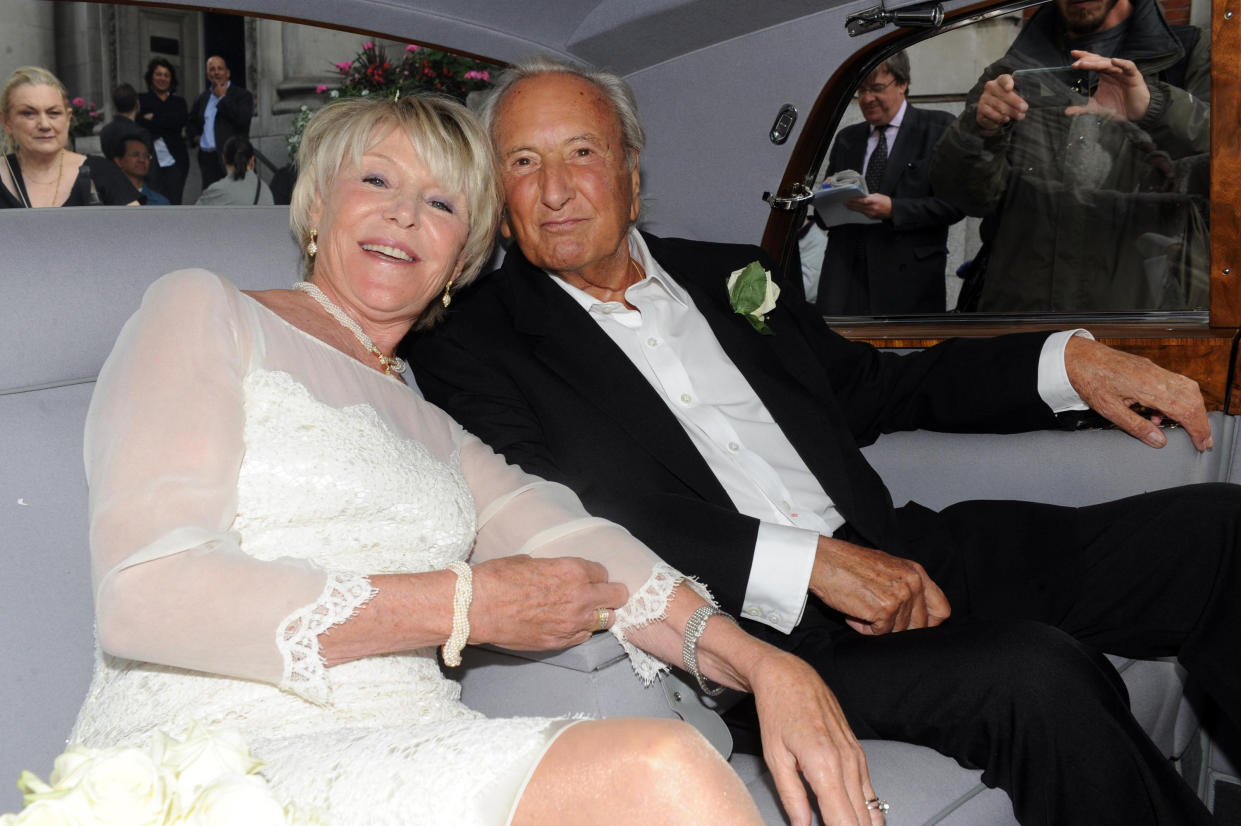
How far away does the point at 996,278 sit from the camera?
283cm

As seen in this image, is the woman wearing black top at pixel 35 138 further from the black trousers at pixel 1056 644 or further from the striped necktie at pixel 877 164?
the black trousers at pixel 1056 644

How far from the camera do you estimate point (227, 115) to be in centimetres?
942

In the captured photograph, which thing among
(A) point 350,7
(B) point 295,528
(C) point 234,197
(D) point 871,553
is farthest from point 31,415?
(C) point 234,197

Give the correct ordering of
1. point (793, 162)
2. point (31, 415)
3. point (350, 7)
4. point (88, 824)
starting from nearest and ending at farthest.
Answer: point (88, 824)
point (31, 415)
point (350, 7)
point (793, 162)

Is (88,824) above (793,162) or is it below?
below

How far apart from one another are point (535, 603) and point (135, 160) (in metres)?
8.64

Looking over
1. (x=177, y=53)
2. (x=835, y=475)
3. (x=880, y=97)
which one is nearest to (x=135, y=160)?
(x=177, y=53)

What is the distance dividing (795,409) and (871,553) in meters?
0.42

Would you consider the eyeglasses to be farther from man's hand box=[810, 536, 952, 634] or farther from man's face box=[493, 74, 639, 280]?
man's hand box=[810, 536, 952, 634]

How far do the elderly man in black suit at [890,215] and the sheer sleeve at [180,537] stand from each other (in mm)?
2113

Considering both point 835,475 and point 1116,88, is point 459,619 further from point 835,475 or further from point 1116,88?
point 1116,88

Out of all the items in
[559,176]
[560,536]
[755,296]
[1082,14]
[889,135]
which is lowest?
[560,536]

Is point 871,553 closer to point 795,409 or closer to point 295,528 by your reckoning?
point 795,409

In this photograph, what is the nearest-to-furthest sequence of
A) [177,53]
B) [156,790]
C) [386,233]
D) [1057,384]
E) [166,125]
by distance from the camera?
→ [156,790], [386,233], [1057,384], [166,125], [177,53]
